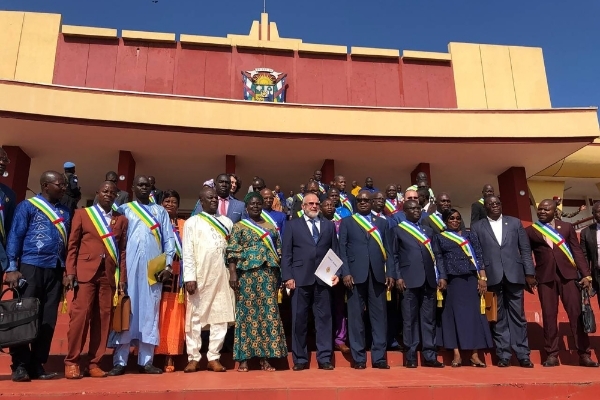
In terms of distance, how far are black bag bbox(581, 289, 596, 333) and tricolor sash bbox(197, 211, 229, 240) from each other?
3.59 m

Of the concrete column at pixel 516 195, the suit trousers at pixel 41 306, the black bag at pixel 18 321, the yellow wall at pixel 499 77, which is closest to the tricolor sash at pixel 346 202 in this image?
the suit trousers at pixel 41 306

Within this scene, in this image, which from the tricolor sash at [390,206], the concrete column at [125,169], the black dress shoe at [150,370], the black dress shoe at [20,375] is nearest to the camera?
the black dress shoe at [20,375]

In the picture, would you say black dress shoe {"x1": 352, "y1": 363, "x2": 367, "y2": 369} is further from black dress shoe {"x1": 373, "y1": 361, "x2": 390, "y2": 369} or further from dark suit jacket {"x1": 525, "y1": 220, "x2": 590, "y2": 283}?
dark suit jacket {"x1": 525, "y1": 220, "x2": 590, "y2": 283}

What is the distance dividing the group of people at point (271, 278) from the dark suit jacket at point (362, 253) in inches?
0.5

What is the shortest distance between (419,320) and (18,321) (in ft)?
11.4

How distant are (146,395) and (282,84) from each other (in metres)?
9.20

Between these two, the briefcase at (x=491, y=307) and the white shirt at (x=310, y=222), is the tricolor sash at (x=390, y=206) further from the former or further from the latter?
the white shirt at (x=310, y=222)

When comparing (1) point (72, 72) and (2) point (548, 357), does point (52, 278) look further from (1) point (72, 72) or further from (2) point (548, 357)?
(1) point (72, 72)

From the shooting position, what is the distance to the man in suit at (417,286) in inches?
177

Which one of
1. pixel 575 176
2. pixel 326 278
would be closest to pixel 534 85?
pixel 575 176

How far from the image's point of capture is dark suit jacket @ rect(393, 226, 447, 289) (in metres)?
4.60

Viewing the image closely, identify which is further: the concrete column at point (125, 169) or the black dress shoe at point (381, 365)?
the concrete column at point (125, 169)

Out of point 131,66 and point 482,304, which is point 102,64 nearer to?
point 131,66

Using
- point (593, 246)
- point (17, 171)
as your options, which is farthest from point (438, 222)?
point (17, 171)
